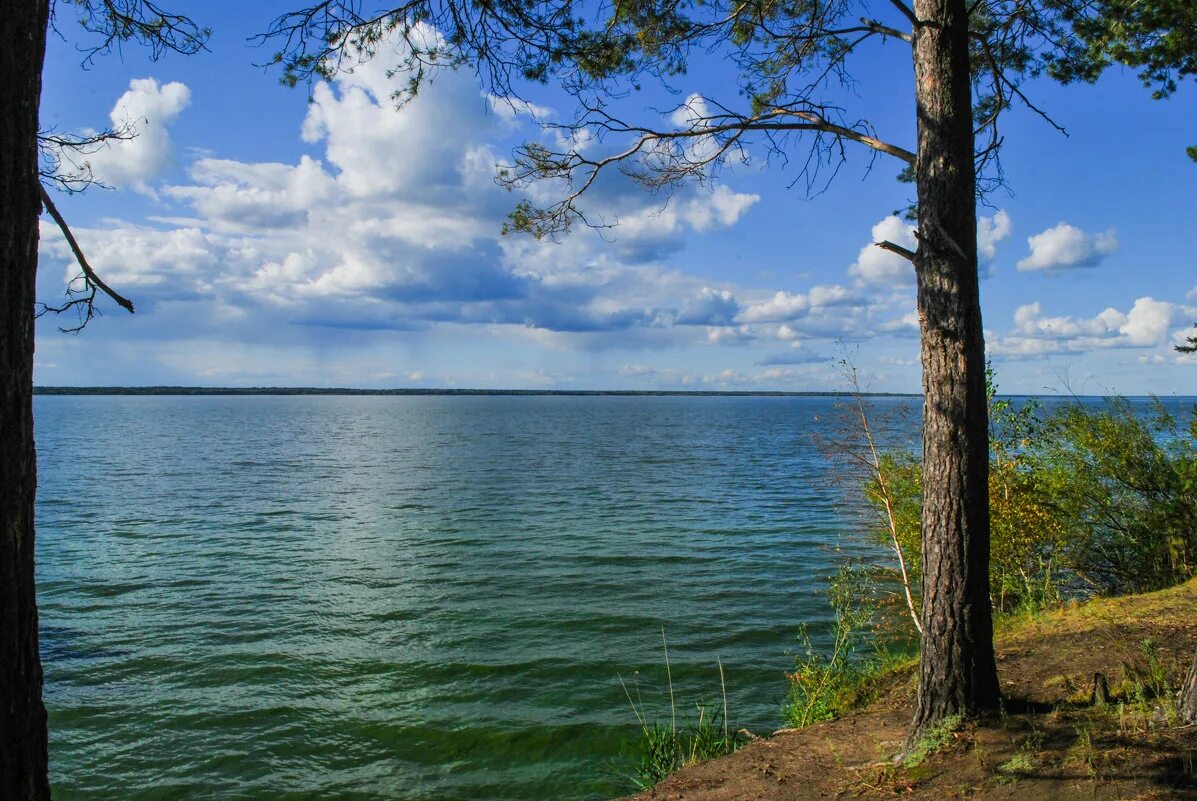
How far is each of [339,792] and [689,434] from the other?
63345mm

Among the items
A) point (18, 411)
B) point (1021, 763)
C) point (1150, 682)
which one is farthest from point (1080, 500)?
point (18, 411)

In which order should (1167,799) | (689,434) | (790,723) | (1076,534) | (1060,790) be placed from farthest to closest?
(689,434), (1076,534), (790,723), (1060,790), (1167,799)

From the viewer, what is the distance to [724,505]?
27000 mm

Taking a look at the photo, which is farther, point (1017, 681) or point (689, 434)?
point (689, 434)

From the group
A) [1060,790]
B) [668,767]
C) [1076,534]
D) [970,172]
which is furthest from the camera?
[1076,534]

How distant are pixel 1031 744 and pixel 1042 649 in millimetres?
2702

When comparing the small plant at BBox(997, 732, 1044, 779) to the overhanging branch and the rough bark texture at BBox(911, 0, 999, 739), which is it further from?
the overhanging branch

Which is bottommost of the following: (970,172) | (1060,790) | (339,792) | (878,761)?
(339,792)

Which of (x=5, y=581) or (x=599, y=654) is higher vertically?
(x=5, y=581)

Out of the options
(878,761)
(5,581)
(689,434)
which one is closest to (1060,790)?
(878,761)

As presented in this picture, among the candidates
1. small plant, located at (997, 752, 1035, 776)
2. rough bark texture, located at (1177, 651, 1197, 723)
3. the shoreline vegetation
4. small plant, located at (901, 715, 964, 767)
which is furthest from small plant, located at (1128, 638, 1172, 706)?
small plant, located at (901, 715, 964, 767)

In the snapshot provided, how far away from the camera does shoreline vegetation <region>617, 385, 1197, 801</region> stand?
5.22 meters

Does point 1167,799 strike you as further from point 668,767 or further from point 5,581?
point 5,581

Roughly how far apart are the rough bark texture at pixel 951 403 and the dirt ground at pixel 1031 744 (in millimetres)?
434
